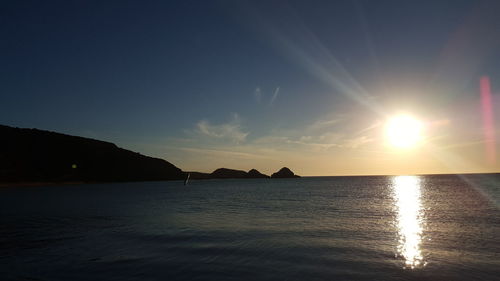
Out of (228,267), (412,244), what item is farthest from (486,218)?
(228,267)

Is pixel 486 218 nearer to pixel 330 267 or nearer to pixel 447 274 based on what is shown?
pixel 447 274

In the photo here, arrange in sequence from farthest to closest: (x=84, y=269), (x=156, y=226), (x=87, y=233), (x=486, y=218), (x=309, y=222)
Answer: (x=486, y=218) → (x=309, y=222) → (x=156, y=226) → (x=87, y=233) → (x=84, y=269)

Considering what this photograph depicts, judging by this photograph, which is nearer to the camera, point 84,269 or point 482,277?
point 482,277

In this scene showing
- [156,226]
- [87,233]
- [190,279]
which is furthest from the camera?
[156,226]

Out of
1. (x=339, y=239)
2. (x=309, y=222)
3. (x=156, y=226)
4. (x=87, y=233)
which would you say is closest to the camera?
(x=339, y=239)

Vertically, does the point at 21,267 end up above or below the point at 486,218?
below

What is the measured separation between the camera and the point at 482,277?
17.3 meters

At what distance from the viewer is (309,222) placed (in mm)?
38938

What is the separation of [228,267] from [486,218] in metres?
41.2

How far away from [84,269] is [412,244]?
79.7 feet

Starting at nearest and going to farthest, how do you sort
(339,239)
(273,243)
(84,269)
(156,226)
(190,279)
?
1. (190,279)
2. (84,269)
3. (273,243)
4. (339,239)
5. (156,226)

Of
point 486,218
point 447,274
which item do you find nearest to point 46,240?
point 447,274

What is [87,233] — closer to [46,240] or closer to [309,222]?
[46,240]

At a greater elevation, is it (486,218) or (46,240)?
(486,218)
